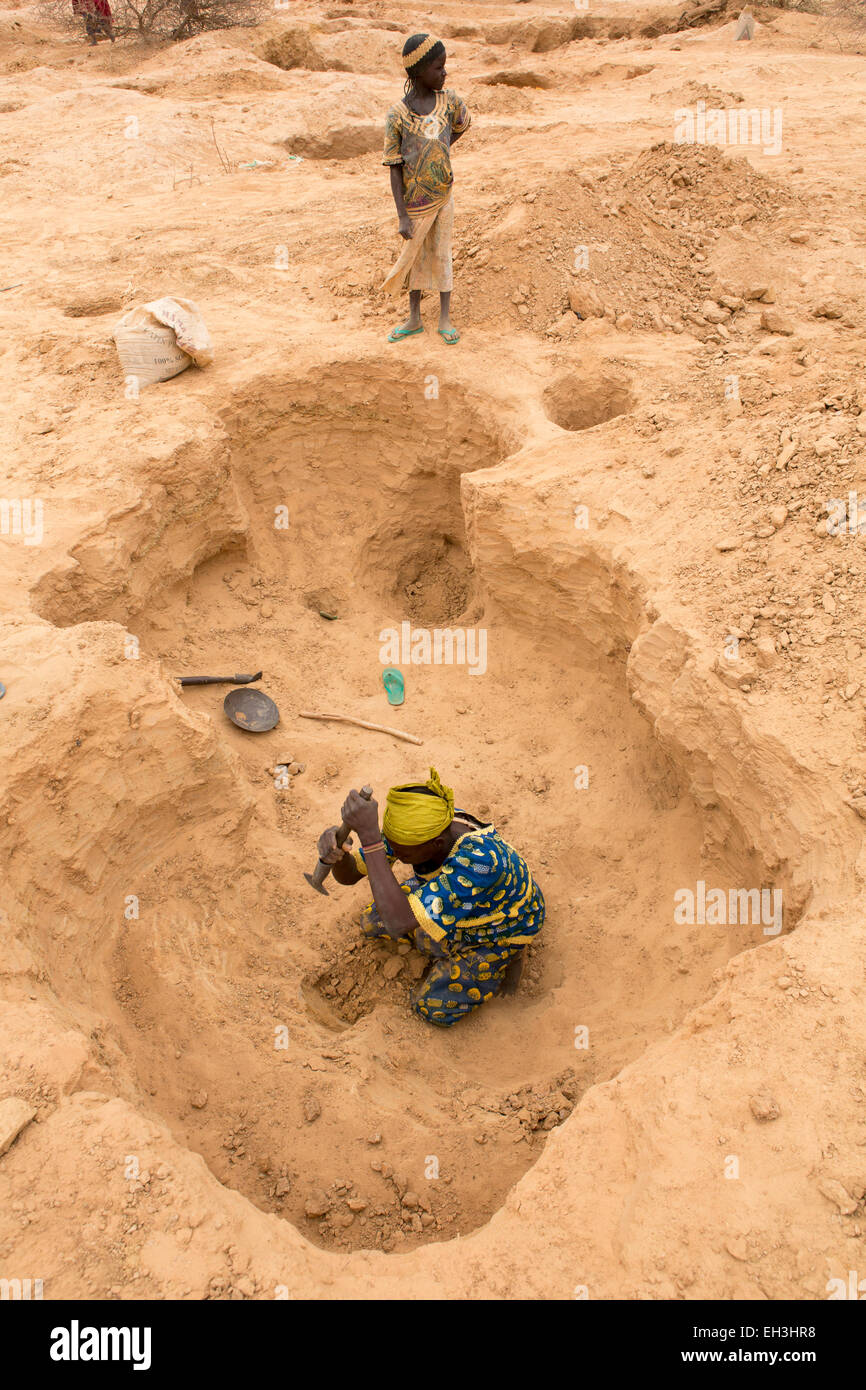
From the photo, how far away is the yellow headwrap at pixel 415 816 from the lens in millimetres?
3248

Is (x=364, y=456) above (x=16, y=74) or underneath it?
underneath

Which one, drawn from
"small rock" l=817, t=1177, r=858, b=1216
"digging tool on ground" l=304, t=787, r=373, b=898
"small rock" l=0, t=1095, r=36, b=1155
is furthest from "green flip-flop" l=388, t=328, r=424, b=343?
"small rock" l=817, t=1177, r=858, b=1216

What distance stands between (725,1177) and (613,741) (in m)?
2.79

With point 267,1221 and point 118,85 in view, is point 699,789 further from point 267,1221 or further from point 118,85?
point 118,85

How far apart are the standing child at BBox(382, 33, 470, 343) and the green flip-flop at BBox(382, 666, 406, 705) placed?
2.54m

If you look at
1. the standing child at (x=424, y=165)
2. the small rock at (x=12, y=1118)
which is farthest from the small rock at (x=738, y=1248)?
the standing child at (x=424, y=165)

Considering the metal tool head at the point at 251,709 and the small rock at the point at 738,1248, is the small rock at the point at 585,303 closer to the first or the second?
the metal tool head at the point at 251,709

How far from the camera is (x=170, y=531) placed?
17.2ft

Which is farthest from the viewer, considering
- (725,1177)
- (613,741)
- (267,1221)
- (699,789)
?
(613,741)

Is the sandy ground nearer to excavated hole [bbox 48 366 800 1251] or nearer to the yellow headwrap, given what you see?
excavated hole [bbox 48 366 800 1251]

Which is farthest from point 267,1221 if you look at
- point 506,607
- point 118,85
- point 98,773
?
point 118,85

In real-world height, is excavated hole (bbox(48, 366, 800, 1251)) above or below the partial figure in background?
below

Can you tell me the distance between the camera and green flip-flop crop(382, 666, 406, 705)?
5430mm

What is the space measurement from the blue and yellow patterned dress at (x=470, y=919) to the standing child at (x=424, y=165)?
4.06 m
